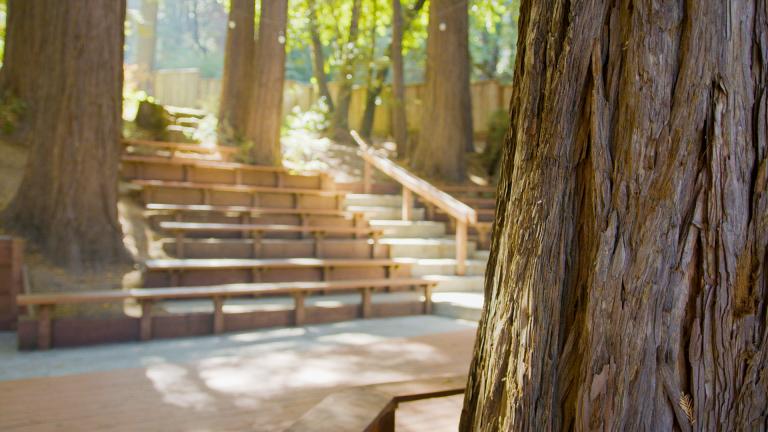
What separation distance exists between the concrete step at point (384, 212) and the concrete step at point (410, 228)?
0.15 metres

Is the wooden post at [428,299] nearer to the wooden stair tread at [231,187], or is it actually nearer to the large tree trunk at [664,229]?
the wooden stair tread at [231,187]

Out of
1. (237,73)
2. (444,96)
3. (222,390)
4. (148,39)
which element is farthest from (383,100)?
(148,39)

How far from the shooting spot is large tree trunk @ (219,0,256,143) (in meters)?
12.7

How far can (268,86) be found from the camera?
1165 centimetres

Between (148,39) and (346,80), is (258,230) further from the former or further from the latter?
(148,39)

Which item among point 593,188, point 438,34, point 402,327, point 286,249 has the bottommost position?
point 402,327

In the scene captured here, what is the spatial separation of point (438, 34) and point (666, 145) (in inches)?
471

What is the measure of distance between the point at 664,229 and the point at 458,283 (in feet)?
25.3

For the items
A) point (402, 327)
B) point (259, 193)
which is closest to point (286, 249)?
point (259, 193)

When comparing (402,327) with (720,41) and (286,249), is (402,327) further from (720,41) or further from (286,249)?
(720,41)

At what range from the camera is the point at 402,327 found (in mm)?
7883

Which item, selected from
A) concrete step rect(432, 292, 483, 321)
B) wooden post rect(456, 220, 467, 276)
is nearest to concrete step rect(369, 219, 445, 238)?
wooden post rect(456, 220, 467, 276)

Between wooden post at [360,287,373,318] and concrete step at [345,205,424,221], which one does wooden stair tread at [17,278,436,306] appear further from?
concrete step at [345,205,424,221]

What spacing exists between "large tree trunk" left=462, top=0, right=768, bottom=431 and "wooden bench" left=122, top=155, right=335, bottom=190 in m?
8.65
